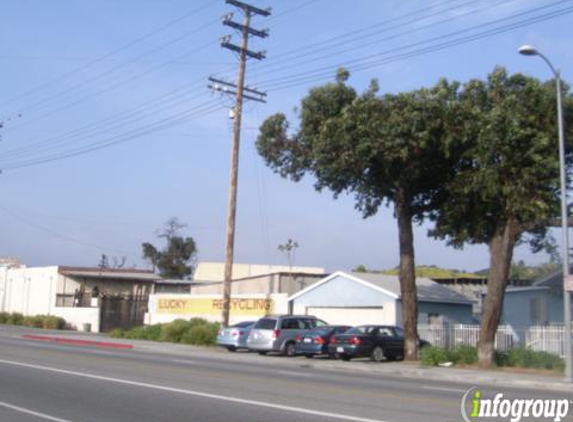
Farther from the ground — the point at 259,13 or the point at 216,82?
the point at 259,13

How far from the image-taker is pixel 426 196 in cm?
2958

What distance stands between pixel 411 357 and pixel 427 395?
41.5 feet

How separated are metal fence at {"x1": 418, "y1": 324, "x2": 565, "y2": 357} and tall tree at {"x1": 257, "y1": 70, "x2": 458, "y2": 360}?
3.42 metres

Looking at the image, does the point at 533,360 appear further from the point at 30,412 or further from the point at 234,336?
the point at 30,412

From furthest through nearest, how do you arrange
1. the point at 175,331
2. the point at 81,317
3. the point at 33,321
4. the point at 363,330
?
1. the point at 33,321
2. the point at 81,317
3. the point at 175,331
4. the point at 363,330

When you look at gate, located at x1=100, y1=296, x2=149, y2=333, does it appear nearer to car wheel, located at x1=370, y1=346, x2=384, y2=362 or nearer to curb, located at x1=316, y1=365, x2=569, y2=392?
car wheel, located at x1=370, y1=346, x2=384, y2=362

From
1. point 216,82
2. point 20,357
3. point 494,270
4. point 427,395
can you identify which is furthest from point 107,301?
point 427,395

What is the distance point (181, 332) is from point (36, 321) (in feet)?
65.8

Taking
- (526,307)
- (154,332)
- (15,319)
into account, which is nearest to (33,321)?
(15,319)

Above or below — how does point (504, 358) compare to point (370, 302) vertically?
below

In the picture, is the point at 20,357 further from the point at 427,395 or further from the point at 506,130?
the point at 506,130

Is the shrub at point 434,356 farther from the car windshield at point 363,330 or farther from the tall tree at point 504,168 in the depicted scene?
the car windshield at point 363,330

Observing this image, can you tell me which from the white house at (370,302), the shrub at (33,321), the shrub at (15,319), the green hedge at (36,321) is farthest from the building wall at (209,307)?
the shrub at (15,319)

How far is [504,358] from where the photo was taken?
27.1 metres
